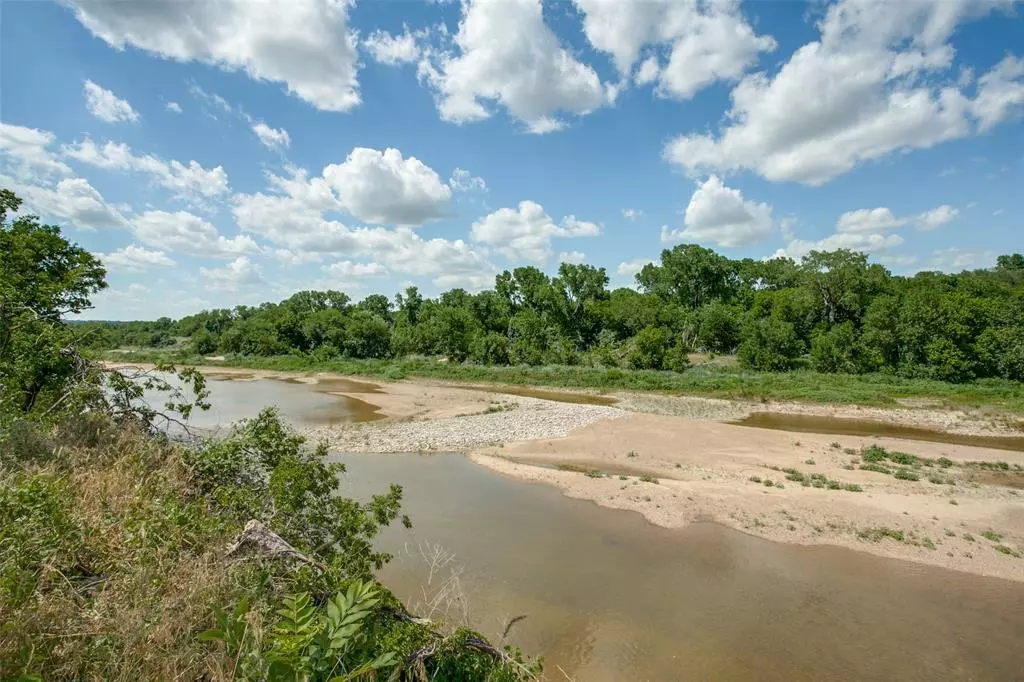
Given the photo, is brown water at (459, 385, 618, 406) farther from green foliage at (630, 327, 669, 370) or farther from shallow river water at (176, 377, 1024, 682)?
shallow river water at (176, 377, 1024, 682)

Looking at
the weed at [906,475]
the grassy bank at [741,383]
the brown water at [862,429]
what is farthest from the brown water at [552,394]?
the weed at [906,475]

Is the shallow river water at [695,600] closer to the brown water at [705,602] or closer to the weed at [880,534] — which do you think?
the brown water at [705,602]

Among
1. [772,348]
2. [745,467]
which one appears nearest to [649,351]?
[772,348]

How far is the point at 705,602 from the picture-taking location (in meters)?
→ 11.7

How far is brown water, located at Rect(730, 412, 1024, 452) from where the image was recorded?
2844 cm

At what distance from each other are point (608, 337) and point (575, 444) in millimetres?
45771

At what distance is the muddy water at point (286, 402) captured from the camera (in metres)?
35.9

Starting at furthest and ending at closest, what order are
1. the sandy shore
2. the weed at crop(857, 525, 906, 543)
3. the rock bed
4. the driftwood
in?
the rock bed < the sandy shore < the weed at crop(857, 525, 906, 543) < the driftwood

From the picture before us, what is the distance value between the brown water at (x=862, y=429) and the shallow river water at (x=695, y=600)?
66.2 ft

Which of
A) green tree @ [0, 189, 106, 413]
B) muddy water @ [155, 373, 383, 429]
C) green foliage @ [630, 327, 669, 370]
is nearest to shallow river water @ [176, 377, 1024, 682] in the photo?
green tree @ [0, 189, 106, 413]

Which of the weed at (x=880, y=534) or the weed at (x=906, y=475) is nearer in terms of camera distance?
the weed at (x=880, y=534)

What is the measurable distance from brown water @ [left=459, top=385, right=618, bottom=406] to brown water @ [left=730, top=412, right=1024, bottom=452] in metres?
12.5

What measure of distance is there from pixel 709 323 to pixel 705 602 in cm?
5850

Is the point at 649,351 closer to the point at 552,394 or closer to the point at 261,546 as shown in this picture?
the point at 552,394
